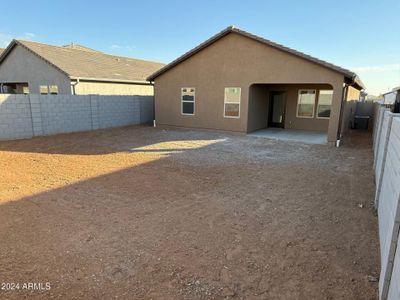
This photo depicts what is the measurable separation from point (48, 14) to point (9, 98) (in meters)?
15.7

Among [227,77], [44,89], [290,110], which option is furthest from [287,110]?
[44,89]

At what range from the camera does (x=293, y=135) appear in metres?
12.8

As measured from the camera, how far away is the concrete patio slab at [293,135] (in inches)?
457

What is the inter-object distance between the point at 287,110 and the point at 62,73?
13309mm

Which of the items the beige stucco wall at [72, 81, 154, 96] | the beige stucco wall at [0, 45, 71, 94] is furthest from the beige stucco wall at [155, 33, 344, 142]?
the beige stucco wall at [0, 45, 71, 94]

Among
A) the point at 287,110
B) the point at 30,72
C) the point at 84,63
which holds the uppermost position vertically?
the point at 84,63

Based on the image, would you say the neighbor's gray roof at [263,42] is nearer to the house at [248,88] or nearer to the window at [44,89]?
the house at [248,88]

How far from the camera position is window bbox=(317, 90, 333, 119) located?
525 inches

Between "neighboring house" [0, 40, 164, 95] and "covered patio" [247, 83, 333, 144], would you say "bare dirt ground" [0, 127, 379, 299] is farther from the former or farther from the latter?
"neighboring house" [0, 40, 164, 95]

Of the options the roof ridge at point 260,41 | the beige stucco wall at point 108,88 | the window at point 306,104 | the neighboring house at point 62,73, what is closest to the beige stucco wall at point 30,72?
the neighboring house at point 62,73

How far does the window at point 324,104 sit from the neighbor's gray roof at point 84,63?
12.6m

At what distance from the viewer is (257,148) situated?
10047 millimetres

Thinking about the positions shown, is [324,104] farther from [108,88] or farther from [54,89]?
[54,89]

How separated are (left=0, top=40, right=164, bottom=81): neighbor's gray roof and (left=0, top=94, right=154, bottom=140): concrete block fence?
286cm
